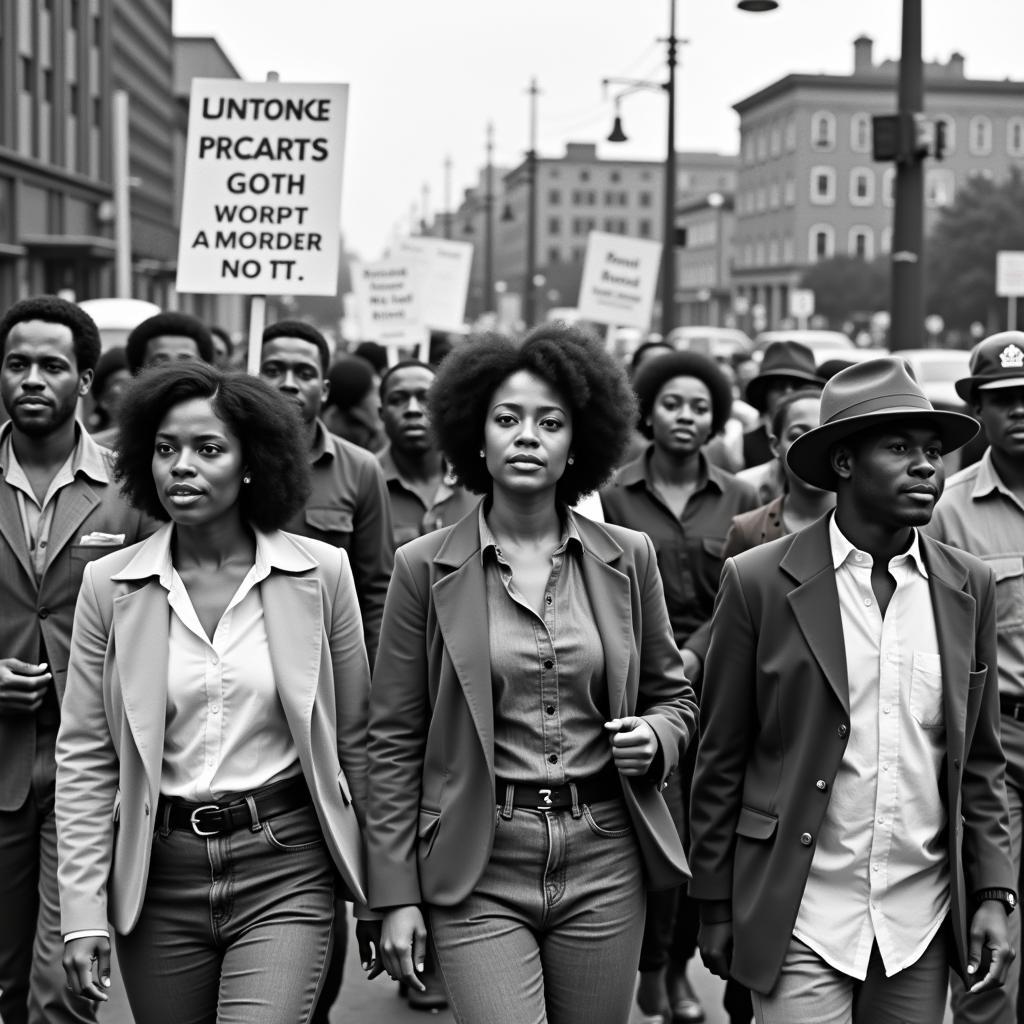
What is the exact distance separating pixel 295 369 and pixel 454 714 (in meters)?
3.39

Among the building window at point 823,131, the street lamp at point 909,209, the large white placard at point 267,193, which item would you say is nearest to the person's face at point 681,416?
the large white placard at point 267,193

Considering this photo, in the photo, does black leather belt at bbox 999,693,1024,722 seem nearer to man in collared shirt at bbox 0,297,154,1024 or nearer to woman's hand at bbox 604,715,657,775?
woman's hand at bbox 604,715,657,775

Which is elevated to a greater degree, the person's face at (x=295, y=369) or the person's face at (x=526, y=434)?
the person's face at (x=295, y=369)

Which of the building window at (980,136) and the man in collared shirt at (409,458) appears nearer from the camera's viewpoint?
the man in collared shirt at (409,458)

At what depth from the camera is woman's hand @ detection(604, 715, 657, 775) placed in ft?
12.2

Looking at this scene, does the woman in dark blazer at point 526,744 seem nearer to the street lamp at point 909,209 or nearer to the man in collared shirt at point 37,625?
the man in collared shirt at point 37,625

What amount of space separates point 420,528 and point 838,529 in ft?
11.6

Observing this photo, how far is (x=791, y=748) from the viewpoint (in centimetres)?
382

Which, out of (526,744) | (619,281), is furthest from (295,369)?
(619,281)

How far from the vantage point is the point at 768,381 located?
8.07 metres

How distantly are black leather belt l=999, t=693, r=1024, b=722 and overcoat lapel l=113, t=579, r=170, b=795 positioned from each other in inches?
91.9

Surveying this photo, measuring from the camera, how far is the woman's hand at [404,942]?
146 inches

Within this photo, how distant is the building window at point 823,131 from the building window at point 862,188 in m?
3.64

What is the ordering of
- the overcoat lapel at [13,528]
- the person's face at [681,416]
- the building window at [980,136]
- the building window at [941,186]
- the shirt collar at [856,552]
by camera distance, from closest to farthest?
the shirt collar at [856,552] → the overcoat lapel at [13,528] → the person's face at [681,416] → the building window at [980,136] → the building window at [941,186]
